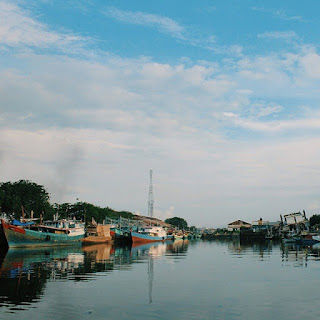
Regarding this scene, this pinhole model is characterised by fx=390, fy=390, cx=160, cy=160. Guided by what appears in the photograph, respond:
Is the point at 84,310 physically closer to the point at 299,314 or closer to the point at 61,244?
the point at 299,314

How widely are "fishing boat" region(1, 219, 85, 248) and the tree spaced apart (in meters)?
13.4

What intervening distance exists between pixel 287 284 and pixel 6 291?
17305mm

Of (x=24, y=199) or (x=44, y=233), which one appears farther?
(x=24, y=199)

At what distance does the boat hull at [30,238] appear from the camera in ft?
198

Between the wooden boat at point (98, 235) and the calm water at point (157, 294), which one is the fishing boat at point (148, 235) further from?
the calm water at point (157, 294)

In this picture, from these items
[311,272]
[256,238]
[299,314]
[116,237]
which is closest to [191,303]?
[299,314]

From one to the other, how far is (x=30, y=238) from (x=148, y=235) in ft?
152

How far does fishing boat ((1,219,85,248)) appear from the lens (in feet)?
199

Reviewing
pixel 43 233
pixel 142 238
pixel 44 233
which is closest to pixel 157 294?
pixel 43 233

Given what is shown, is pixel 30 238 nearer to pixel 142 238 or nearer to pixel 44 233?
pixel 44 233

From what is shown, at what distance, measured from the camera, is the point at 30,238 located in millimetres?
63312

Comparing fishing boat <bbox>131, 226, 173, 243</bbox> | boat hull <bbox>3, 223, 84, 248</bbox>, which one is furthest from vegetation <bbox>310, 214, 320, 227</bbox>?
boat hull <bbox>3, 223, 84, 248</bbox>

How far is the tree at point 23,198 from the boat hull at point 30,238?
60.3ft

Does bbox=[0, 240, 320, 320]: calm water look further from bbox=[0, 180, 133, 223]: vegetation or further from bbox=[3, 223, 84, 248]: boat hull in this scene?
bbox=[0, 180, 133, 223]: vegetation
